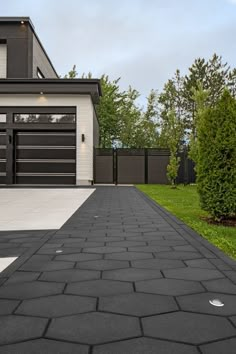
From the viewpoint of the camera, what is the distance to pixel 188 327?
73.8 inches

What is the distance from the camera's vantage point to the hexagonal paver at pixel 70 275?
8.87 feet

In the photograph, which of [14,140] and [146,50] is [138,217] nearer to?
[14,140]

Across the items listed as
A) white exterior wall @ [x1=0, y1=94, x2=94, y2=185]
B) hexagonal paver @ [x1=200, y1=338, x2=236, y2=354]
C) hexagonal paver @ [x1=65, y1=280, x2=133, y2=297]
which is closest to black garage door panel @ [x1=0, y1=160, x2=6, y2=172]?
white exterior wall @ [x1=0, y1=94, x2=94, y2=185]

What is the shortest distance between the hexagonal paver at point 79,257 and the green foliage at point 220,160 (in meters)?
2.89

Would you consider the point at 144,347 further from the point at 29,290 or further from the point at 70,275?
the point at 70,275

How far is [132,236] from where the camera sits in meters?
4.46

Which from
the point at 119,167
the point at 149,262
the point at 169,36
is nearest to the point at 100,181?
the point at 119,167

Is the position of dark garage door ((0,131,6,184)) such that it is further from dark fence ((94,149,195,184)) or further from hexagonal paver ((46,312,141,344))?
hexagonal paver ((46,312,141,344))

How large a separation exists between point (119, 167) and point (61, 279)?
1614 cm

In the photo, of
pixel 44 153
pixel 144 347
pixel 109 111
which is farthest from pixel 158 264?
pixel 109 111

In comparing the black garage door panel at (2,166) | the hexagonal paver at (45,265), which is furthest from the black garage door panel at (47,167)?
the hexagonal paver at (45,265)

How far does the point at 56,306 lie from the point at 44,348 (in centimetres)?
51

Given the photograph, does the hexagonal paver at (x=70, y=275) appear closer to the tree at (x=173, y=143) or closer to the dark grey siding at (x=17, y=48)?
the tree at (x=173, y=143)

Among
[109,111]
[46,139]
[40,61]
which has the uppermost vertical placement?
[40,61]
